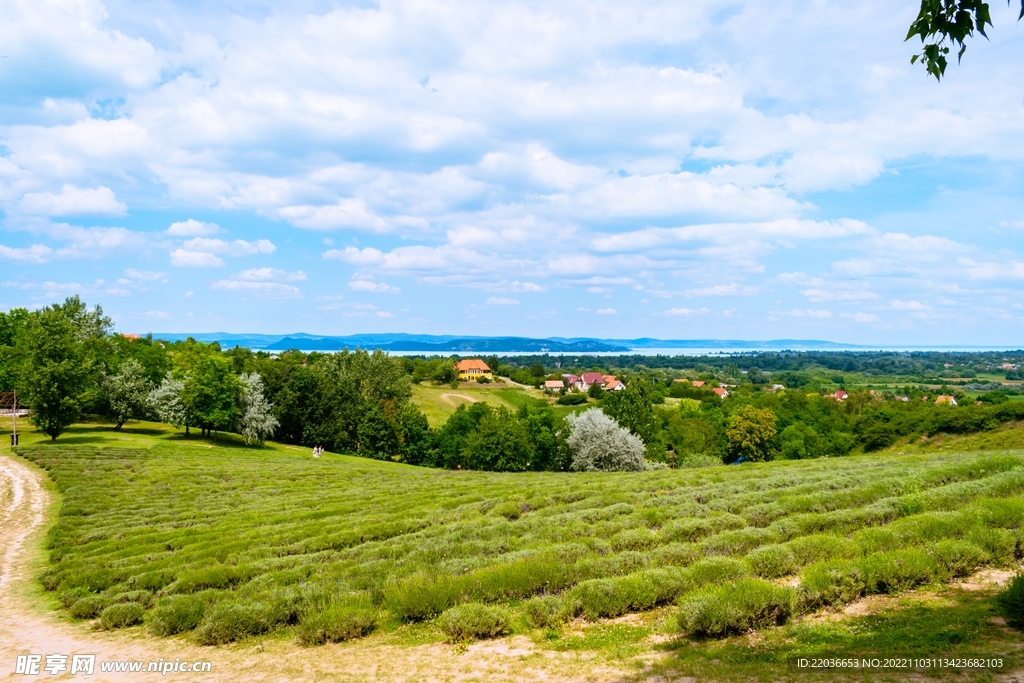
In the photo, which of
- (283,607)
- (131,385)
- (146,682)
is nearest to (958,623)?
(283,607)

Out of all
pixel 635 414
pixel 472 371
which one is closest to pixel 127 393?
pixel 635 414

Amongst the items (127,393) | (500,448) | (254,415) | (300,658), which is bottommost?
(500,448)

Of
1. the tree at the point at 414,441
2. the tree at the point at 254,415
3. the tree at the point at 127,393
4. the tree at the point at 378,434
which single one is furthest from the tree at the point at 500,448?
the tree at the point at 127,393

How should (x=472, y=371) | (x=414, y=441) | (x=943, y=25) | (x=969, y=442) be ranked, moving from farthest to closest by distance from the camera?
(x=472, y=371), (x=414, y=441), (x=969, y=442), (x=943, y=25)

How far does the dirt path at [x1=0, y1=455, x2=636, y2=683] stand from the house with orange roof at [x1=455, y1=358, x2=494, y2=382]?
15913 centimetres

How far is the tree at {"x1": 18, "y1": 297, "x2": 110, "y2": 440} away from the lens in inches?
1740

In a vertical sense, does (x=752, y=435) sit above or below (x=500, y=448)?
below

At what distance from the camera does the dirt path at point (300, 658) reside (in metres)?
7.78

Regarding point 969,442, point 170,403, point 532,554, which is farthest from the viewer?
point 969,442

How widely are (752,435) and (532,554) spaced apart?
84.1 metres

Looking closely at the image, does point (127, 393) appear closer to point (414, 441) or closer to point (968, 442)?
point (414, 441)

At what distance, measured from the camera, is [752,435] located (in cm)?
8775

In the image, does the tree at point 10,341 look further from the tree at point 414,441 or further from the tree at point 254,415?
the tree at point 414,441

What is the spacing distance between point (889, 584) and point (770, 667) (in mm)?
3977
